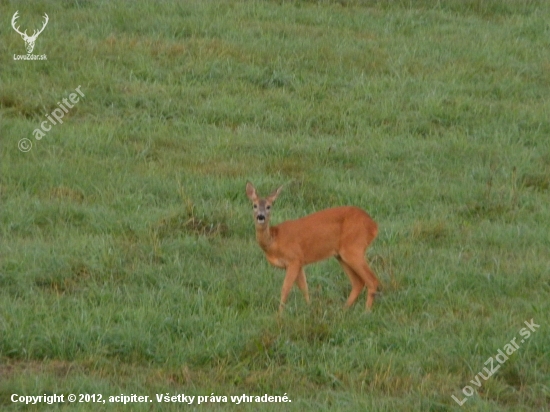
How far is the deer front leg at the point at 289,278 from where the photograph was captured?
8.55 m

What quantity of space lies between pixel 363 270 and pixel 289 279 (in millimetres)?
576

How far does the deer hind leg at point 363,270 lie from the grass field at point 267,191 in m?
0.16

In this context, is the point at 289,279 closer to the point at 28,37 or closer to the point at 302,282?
the point at 302,282

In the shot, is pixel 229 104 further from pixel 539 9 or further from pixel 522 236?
pixel 539 9

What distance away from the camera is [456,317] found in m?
8.41

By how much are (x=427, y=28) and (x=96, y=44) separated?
4805 millimetres

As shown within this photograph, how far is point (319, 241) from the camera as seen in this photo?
880 cm

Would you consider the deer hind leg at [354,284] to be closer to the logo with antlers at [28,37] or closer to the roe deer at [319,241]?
the roe deer at [319,241]

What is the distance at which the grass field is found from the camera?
761cm

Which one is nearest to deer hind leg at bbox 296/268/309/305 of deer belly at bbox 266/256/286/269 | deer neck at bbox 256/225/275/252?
deer belly at bbox 266/256/286/269

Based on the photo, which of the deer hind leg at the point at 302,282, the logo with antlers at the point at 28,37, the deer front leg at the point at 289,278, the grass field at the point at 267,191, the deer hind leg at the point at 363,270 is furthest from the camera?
the logo with antlers at the point at 28,37

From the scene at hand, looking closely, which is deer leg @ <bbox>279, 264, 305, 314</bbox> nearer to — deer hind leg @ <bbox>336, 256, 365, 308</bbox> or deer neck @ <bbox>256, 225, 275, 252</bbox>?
deer neck @ <bbox>256, 225, 275, 252</bbox>

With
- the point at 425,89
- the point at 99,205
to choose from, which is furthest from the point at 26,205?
the point at 425,89

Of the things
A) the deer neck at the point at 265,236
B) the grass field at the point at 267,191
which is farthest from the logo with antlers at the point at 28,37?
the deer neck at the point at 265,236
